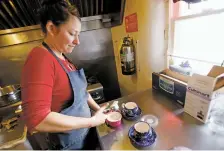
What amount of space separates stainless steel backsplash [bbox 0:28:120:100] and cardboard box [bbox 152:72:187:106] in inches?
37.9

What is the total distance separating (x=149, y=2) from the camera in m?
1.03

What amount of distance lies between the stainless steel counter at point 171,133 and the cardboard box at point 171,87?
5 centimetres

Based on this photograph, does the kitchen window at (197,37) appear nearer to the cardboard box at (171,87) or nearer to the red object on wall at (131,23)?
the cardboard box at (171,87)

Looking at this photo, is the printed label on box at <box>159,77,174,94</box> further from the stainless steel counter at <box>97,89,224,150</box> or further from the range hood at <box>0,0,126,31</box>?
the range hood at <box>0,0,126,31</box>

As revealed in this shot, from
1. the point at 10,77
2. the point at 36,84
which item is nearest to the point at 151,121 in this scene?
the point at 36,84

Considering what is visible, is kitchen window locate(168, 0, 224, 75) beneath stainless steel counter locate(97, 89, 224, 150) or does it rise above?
above

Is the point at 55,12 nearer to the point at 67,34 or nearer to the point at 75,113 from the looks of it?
the point at 67,34

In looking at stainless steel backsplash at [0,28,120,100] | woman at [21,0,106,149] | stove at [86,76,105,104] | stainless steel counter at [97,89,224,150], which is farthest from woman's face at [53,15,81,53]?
stainless steel backsplash at [0,28,120,100]

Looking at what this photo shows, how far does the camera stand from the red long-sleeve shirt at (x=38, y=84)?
51cm

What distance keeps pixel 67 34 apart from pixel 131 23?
86 centimetres

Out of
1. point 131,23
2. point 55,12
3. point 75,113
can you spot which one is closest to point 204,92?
point 75,113

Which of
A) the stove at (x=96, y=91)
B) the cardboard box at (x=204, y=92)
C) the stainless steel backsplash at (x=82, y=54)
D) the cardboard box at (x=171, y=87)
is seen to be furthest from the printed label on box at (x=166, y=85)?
the stainless steel backsplash at (x=82, y=54)

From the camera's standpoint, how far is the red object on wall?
4.12 ft

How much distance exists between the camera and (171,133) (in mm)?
686
